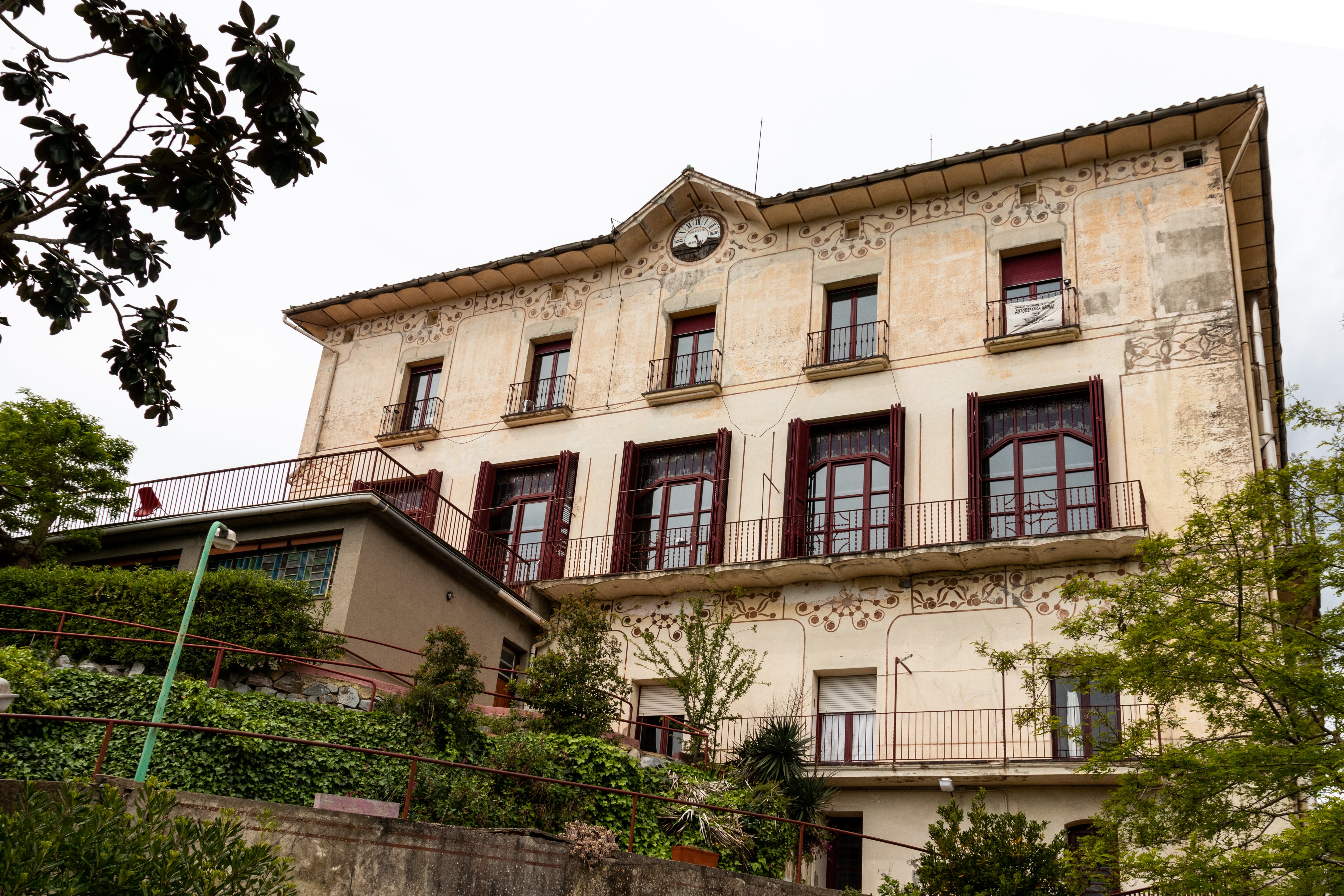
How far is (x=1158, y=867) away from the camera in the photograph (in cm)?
1294

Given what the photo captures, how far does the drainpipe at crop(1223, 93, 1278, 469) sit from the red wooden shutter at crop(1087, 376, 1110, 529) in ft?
7.64

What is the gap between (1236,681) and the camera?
13625 millimetres

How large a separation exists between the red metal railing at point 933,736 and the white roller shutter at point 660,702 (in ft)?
5.28

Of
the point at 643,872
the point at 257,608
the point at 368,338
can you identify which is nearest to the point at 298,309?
the point at 368,338

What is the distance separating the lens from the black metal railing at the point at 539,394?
89.4ft

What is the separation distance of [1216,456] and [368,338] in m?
20.2

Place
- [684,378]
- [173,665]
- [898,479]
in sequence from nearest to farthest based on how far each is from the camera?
[173,665]
[898,479]
[684,378]

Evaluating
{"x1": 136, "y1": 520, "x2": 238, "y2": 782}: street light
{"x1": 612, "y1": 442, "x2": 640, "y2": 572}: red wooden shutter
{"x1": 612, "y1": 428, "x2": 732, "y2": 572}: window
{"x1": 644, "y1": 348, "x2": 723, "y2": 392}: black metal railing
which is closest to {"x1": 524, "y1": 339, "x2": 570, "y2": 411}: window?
{"x1": 644, "y1": 348, "x2": 723, "y2": 392}: black metal railing

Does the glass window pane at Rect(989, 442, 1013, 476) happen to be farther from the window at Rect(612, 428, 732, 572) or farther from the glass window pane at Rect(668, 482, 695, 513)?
the glass window pane at Rect(668, 482, 695, 513)

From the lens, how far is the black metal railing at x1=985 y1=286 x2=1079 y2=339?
73.3ft

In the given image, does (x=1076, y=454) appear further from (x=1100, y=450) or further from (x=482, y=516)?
(x=482, y=516)

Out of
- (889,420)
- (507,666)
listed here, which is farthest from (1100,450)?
(507,666)

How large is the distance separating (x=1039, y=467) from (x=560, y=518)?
9.91m

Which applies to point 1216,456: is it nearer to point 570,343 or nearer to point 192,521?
point 570,343
